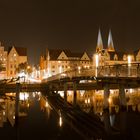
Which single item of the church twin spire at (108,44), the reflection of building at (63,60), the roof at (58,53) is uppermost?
the church twin spire at (108,44)

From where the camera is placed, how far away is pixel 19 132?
24766 mm

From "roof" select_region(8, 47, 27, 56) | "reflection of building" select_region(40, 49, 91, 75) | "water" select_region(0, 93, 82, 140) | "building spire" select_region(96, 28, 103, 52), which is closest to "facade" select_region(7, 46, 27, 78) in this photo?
"roof" select_region(8, 47, 27, 56)

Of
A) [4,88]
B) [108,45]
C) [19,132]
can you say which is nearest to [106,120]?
[19,132]

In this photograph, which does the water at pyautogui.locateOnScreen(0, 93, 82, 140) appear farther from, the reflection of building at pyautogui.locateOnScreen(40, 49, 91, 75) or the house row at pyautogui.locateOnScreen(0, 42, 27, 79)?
the reflection of building at pyautogui.locateOnScreen(40, 49, 91, 75)

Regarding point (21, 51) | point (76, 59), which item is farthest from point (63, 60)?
point (21, 51)

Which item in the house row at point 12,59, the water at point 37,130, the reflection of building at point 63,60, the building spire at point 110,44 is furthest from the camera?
the building spire at point 110,44

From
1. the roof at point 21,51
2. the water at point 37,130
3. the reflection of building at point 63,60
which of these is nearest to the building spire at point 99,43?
the reflection of building at point 63,60

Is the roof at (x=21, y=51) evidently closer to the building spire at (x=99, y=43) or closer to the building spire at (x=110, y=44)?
the building spire at (x=99, y=43)

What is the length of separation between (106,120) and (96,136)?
689 cm

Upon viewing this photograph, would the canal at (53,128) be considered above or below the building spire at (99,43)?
below

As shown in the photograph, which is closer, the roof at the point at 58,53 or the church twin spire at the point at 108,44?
the roof at the point at 58,53

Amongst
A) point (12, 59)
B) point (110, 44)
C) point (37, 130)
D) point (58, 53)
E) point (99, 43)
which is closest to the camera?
point (37, 130)

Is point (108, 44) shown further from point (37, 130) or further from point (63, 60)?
point (37, 130)

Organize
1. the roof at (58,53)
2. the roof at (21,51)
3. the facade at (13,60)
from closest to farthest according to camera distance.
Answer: the facade at (13,60) → the roof at (21,51) → the roof at (58,53)
